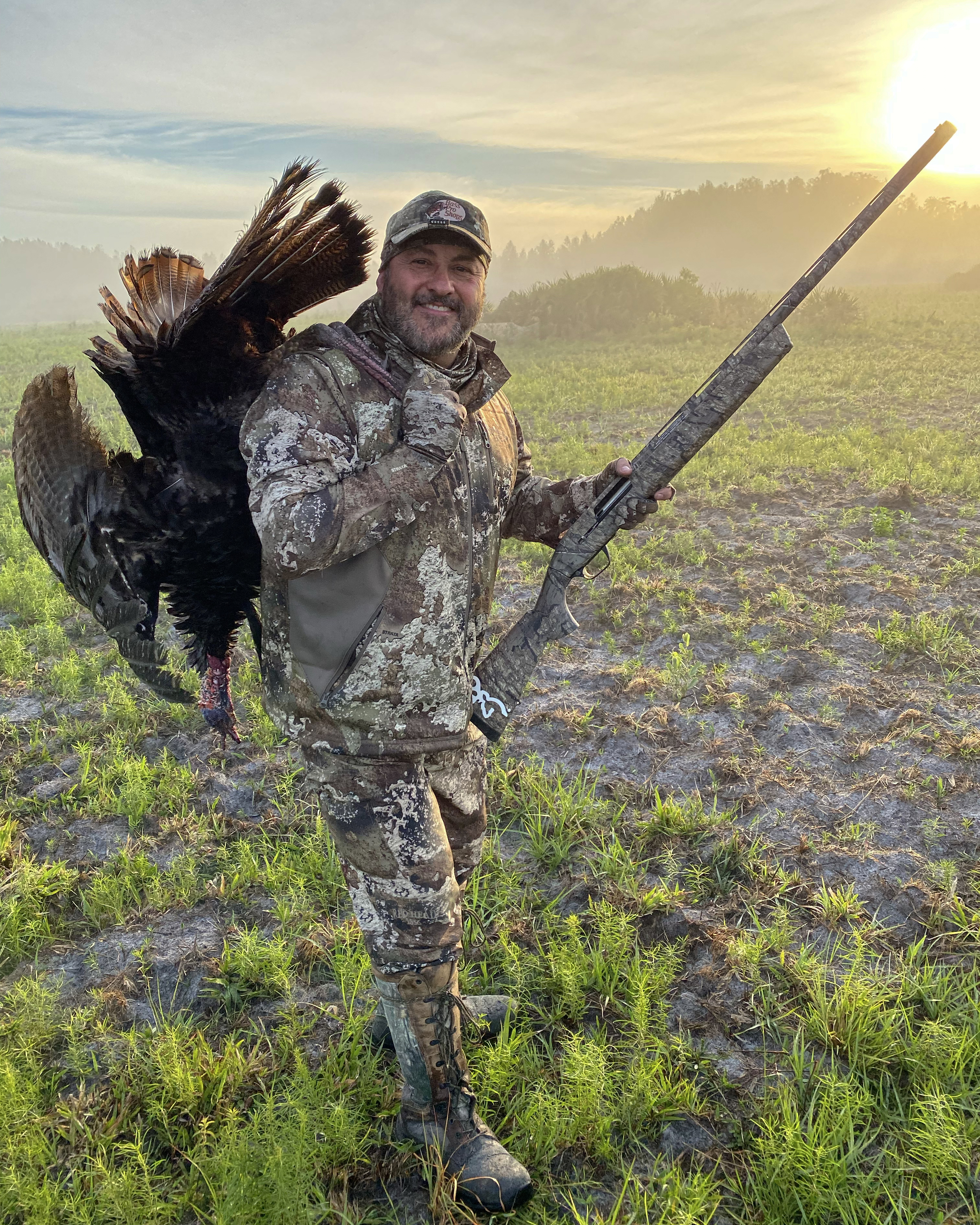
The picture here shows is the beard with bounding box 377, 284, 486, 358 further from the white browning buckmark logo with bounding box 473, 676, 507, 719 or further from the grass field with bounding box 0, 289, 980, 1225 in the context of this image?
the grass field with bounding box 0, 289, 980, 1225

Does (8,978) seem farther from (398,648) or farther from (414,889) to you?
(398,648)

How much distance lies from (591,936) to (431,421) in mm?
2398

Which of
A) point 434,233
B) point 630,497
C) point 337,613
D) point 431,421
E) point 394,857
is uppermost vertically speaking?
point 434,233

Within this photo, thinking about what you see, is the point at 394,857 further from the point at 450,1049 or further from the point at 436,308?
the point at 436,308

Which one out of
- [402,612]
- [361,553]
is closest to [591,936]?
[402,612]

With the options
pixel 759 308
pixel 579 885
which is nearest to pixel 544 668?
pixel 579 885

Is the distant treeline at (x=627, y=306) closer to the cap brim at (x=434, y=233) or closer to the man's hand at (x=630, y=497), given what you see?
the man's hand at (x=630, y=497)

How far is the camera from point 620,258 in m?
113

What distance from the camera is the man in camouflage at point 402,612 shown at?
2.03 m

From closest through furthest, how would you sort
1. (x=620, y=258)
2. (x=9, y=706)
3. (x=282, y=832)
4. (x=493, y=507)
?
(x=493, y=507) < (x=282, y=832) < (x=9, y=706) < (x=620, y=258)

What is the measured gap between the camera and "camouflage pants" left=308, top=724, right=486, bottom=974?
2.25m

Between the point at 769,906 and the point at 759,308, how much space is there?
2802cm

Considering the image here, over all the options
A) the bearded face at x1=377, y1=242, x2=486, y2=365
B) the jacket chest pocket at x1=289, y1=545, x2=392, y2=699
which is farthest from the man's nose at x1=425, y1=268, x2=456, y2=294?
the jacket chest pocket at x1=289, y1=545, x2=392, y2=699

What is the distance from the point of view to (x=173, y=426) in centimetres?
222
